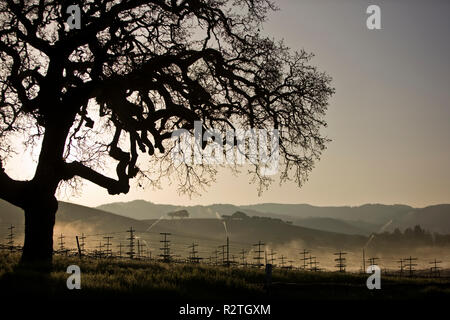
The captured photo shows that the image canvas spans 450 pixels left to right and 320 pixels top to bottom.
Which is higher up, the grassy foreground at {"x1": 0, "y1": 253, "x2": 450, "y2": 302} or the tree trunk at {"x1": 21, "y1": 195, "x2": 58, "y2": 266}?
the tree trunk at {"x1": 21, "y1": 195, "x2": 58, "y2": 266}

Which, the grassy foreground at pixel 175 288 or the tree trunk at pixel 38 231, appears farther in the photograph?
the tree trunk at pixel 38 231

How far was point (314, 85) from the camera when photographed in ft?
67.3

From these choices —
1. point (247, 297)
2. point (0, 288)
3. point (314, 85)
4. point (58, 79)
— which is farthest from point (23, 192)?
point (314, 85)

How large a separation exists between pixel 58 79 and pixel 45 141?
7.48 feet

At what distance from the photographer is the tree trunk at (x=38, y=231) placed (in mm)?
19125

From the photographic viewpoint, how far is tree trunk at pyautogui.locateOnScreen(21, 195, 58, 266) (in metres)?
19.1

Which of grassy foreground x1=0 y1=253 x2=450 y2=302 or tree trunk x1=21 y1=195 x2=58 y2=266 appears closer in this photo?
grassy foreground x1=0 y1=253 x2=450 y2=302

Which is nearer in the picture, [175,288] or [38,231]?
[175,288]

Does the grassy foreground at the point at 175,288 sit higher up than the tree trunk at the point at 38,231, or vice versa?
the tree trunk at the point at 38,231

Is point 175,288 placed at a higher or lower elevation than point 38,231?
lower

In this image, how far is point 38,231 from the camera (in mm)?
19297

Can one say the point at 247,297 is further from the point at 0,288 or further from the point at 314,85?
the point at 314,85
